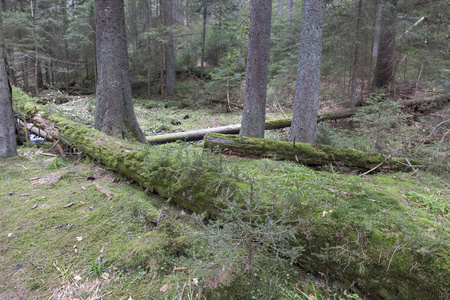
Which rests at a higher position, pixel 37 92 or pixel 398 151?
pixel 37 92

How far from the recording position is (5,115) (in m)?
5.85

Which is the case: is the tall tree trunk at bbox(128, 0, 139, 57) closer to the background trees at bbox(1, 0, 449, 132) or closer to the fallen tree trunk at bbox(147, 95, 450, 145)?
the background trees at bbox(1, 0, 449, 132)

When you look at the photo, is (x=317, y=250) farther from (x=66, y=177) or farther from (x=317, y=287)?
(x=66, y=177)

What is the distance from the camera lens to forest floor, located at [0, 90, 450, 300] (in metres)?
2.26

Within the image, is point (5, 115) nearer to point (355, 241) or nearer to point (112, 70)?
point (112, 70)

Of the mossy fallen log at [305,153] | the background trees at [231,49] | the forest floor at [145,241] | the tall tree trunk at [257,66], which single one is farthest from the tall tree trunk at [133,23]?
the forest floor at [145,241]

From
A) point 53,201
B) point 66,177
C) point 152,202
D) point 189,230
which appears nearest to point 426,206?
point 189,230

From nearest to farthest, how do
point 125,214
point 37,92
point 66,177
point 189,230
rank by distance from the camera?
1. point 189,230
2. point 125,214
3. point 66,177
4. point 37,92

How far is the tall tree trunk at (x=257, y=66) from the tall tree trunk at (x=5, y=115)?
6052 millimetres

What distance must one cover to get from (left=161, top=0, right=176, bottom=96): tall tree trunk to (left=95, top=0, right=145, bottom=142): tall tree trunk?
36.8ft

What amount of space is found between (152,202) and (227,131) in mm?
6397

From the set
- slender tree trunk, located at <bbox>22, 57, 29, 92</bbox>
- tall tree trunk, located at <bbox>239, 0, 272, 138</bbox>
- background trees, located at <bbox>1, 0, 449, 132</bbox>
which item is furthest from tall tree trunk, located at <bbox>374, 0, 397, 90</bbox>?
slender tree trunk, located at <bbox>22, 57, 29, 92</bbox>

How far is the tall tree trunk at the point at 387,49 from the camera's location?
1083 cm

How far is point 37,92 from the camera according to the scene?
58.8ft
